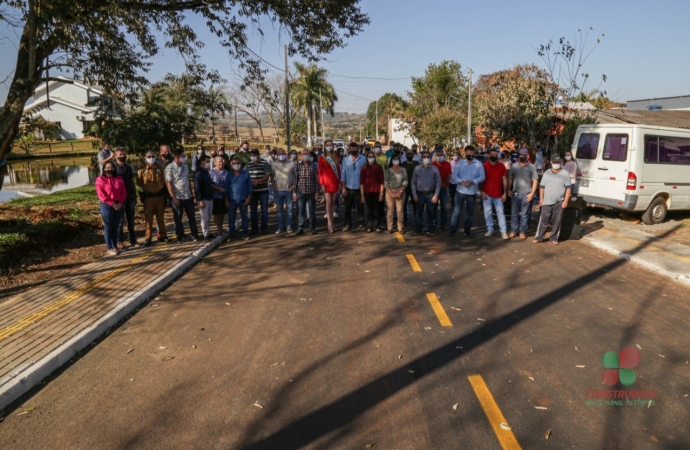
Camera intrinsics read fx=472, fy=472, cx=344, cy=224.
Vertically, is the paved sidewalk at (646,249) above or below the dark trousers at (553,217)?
below

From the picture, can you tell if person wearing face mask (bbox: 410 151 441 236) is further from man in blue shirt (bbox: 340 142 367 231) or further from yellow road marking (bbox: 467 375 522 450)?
yellow road marking (bbox: 467 375 522 450)

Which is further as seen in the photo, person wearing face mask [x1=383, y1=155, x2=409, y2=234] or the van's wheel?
the van's wheel

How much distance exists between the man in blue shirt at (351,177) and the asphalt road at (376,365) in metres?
3.81

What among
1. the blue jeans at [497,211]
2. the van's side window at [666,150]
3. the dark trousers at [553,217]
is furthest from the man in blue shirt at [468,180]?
the van's side window at [666,150]

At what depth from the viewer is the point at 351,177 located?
1136cm

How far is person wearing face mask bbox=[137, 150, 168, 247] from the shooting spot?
970cm

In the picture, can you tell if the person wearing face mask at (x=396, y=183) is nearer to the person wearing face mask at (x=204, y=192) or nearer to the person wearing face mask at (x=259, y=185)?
the person wearing face mask at (x=259, y=185)

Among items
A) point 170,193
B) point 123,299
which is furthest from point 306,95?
point 123,299

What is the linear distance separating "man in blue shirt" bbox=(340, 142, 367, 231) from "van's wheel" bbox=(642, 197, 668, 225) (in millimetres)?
6972

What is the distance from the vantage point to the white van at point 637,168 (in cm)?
1092

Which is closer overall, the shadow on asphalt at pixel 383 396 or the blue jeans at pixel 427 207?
the shadow on asphalt at pixel 383 396

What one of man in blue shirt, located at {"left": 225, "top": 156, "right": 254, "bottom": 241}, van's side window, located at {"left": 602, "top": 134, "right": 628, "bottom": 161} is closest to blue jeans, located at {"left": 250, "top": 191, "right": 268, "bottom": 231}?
man in blue shirt, located at {"left": 225, "top": 156, "right": 254, "bottom": 241}

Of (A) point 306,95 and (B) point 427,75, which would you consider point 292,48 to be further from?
(A) point 306,95

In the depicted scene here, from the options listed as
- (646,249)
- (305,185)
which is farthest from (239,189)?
(646,249)
